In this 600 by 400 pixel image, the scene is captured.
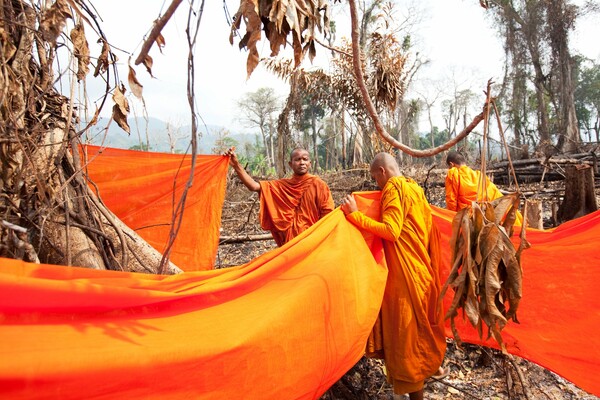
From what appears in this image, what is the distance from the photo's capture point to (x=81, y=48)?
1890 millimetres

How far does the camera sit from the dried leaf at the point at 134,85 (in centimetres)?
144

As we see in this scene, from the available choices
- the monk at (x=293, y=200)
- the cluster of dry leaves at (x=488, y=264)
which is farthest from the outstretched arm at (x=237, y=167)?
the cluster of dry leaves at (x=488, y=264)

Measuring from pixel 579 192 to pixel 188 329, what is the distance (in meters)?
6.58

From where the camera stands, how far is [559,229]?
254 cm

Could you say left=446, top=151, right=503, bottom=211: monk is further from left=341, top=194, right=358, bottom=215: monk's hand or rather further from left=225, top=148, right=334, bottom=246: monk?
left=341, top=194, right=358, bottom=215: monk's hand

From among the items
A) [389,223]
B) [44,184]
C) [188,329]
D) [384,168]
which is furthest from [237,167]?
[188,329]

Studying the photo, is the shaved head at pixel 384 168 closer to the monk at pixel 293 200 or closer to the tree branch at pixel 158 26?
the monk at pixel 293 200

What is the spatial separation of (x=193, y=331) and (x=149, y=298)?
9.0 inches

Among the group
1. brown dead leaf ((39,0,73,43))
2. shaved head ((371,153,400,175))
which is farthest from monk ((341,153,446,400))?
brown dead leaf ((39,0,73,43))

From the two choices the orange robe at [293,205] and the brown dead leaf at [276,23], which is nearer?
the brown dead leaf at [276,23]

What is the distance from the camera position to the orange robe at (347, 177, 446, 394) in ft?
8.11

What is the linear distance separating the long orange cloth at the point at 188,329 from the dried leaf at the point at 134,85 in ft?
2.30

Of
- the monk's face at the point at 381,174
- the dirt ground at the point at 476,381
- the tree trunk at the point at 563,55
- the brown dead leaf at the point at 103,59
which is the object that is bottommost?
the dirt ground at the point at 476,381

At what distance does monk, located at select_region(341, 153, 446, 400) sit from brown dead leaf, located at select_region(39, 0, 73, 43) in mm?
1764
